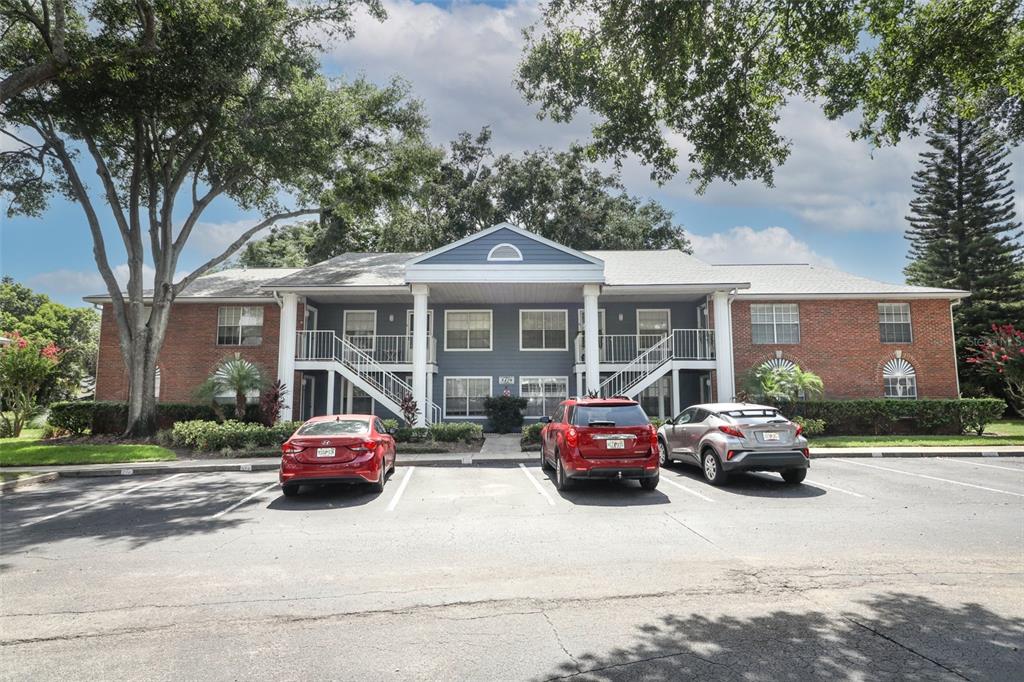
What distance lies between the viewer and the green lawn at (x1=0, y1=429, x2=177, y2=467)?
1481 cm

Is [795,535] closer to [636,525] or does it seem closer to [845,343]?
[636,525]

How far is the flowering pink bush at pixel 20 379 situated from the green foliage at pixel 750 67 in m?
21.0

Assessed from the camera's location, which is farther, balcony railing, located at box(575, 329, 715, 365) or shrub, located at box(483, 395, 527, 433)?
shrub, located at box(483, 395, 527, 433)

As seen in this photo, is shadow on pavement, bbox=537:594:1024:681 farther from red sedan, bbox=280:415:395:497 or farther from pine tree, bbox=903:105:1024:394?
pine tree, bbox=903:105:1024:394

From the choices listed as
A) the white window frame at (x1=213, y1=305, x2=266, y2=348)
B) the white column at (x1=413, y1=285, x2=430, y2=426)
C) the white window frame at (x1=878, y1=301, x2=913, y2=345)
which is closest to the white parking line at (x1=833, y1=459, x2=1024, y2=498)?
the white window frame at (x1=878, y1=301, x2=913, y2=345)

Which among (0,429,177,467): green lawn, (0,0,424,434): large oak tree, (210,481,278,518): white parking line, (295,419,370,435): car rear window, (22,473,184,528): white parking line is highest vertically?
(0,0,424,434): large oak tree

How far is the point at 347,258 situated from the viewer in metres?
26.3

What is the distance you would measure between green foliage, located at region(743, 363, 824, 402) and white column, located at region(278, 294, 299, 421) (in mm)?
15897

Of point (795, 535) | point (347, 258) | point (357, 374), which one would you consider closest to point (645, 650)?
point (795, 535)

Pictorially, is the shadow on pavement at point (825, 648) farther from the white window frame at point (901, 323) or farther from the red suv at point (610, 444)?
the white window frame at point (901, 323)

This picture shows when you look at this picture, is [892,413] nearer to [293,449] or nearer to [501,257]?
[501,257]

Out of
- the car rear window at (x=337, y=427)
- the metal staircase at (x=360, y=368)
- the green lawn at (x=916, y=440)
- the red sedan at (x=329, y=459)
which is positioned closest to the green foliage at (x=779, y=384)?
the green lawn at (x=916, y=440)

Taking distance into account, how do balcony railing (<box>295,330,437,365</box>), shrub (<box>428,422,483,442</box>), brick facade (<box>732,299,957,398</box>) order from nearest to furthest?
1. shrub (<box>428,422,483,442</box>)
2. balcony railing (<box>295,330,437,365</box>)
3. brick facade (<box>732,299,957,398</box>)

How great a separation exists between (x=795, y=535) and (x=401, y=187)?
1970 cm
